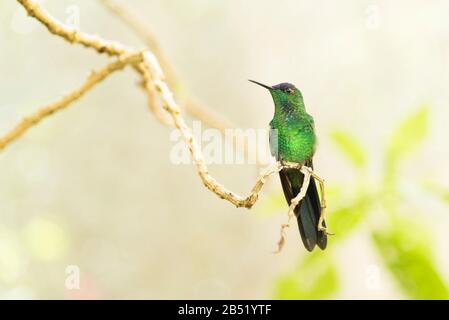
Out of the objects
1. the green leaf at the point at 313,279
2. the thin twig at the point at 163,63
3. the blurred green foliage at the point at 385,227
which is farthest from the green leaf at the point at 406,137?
the thin twig at the point at 163,63

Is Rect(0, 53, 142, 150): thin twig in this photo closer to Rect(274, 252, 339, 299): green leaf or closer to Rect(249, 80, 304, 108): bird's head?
Rect(249, 80, 304, 108): bird's head

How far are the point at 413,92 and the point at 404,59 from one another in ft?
0.76

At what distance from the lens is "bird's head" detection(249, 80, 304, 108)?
122cm

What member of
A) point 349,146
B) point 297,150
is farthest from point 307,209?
point 349,146

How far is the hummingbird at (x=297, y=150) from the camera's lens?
0.95 meters

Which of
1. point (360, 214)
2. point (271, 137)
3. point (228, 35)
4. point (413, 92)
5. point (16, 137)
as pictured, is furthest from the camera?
point (228, 35)

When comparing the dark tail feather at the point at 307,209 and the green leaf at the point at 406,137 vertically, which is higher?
the green leaf at the point at 406,137

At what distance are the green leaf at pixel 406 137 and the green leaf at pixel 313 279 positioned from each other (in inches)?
11.3

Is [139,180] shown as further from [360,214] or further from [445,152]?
[360,214]

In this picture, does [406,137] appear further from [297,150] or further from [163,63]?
[163,63]

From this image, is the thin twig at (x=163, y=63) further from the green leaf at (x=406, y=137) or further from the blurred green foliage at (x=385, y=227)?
the green leaf at (x=406, y=137)

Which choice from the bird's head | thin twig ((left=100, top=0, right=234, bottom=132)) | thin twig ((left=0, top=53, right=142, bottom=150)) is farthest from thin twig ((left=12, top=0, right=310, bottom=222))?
thin twig ((left=100, top=0, right=234, bottom=132))

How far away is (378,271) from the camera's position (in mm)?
1925
